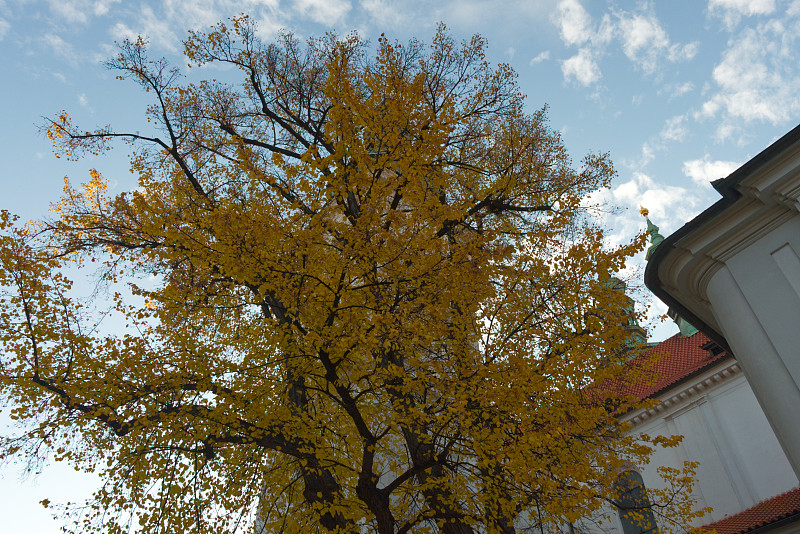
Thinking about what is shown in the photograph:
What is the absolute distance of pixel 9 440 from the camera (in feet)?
28.3

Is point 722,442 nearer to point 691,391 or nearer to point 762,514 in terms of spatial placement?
point 691,391

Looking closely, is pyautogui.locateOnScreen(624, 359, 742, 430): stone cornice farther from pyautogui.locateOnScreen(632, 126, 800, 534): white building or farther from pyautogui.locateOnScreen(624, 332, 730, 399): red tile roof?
pyautogui.locateOnScreen(632, 126, 800, 534): white building

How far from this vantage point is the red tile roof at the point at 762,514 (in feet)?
49.2

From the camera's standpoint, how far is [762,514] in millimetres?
16062

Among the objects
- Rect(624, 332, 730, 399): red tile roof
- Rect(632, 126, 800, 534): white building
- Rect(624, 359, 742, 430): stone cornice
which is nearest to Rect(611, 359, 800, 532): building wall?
Rect(624, 359, 742, 430): stone cornice

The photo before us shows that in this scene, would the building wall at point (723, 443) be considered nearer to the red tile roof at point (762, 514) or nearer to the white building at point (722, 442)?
the white building at point (722, 442)

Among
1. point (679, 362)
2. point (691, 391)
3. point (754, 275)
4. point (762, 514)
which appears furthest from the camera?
point (679, 362)

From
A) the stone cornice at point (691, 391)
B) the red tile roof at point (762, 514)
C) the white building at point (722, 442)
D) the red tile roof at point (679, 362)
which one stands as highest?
the red tile roof at point (679, 362)

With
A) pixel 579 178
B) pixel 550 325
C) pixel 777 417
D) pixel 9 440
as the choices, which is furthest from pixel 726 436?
pixel 9 440

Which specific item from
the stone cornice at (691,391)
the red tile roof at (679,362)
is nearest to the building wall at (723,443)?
the stone cornice at (691,391)

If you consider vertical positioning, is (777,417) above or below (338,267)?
below

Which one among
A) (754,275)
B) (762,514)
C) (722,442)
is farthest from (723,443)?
(754,275)

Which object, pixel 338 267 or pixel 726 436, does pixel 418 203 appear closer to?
pixel 338 267

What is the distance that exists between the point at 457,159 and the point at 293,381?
8.29m
